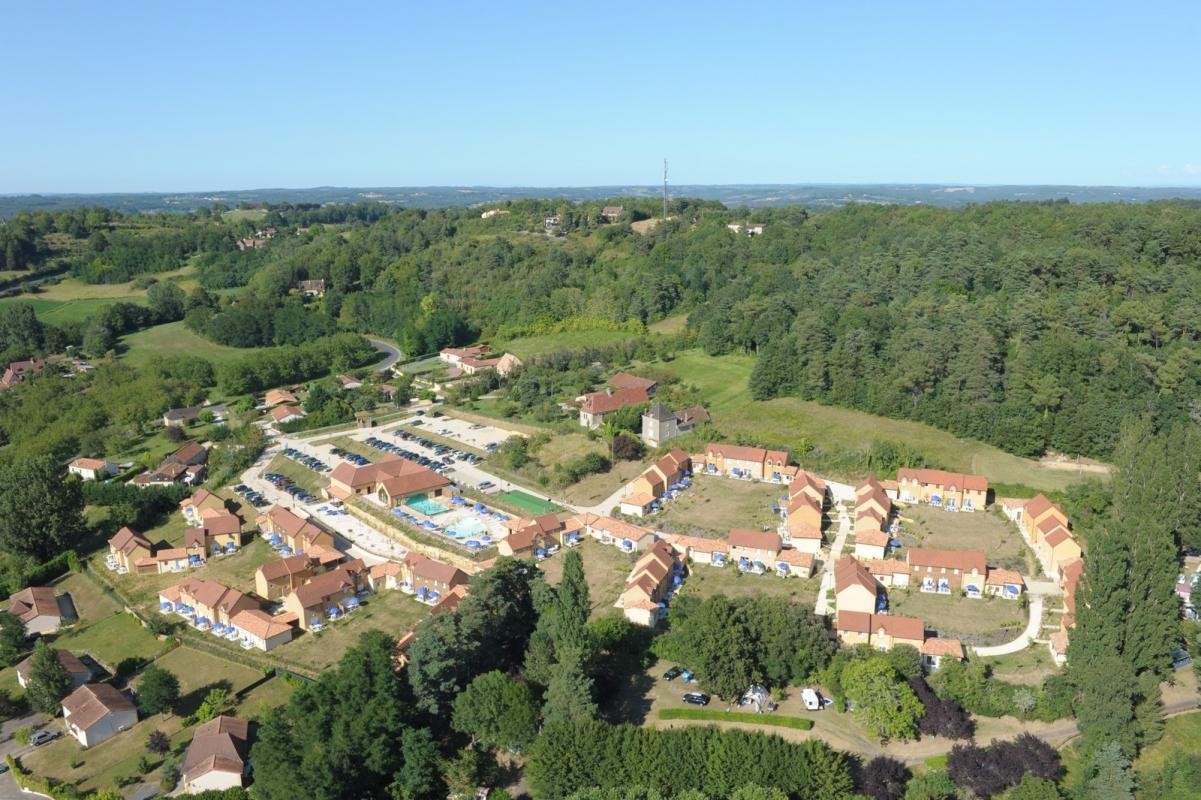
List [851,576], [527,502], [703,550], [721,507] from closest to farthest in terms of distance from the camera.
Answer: [851,576]
[703,550]
[721,507]
[527,502]

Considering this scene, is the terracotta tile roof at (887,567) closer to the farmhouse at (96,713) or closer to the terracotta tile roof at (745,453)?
the terracotta tile roof at (745,453)

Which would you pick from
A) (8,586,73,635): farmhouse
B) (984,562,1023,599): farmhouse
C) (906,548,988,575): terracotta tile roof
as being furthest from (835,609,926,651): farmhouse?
(8,586,73,635): farmhouse

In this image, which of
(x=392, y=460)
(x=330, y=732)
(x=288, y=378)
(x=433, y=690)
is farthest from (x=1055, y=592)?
(x=288, y=378)

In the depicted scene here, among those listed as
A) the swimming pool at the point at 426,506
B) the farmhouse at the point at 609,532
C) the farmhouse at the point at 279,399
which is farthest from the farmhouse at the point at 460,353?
the farmhouse at the point at 609,532

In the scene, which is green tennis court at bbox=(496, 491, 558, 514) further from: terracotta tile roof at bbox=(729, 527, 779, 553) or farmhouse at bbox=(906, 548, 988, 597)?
farmhouse at bbox=(906, 548, 988, 597)

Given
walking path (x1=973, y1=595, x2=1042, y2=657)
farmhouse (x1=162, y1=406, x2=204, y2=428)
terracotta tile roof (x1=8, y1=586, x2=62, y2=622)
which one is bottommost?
terracotta tile roof (x1=8, y1=586, x2=62, y2=622)

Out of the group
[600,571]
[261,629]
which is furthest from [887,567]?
[261,629]

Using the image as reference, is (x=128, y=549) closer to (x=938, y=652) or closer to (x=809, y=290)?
(x=938, y=652)
